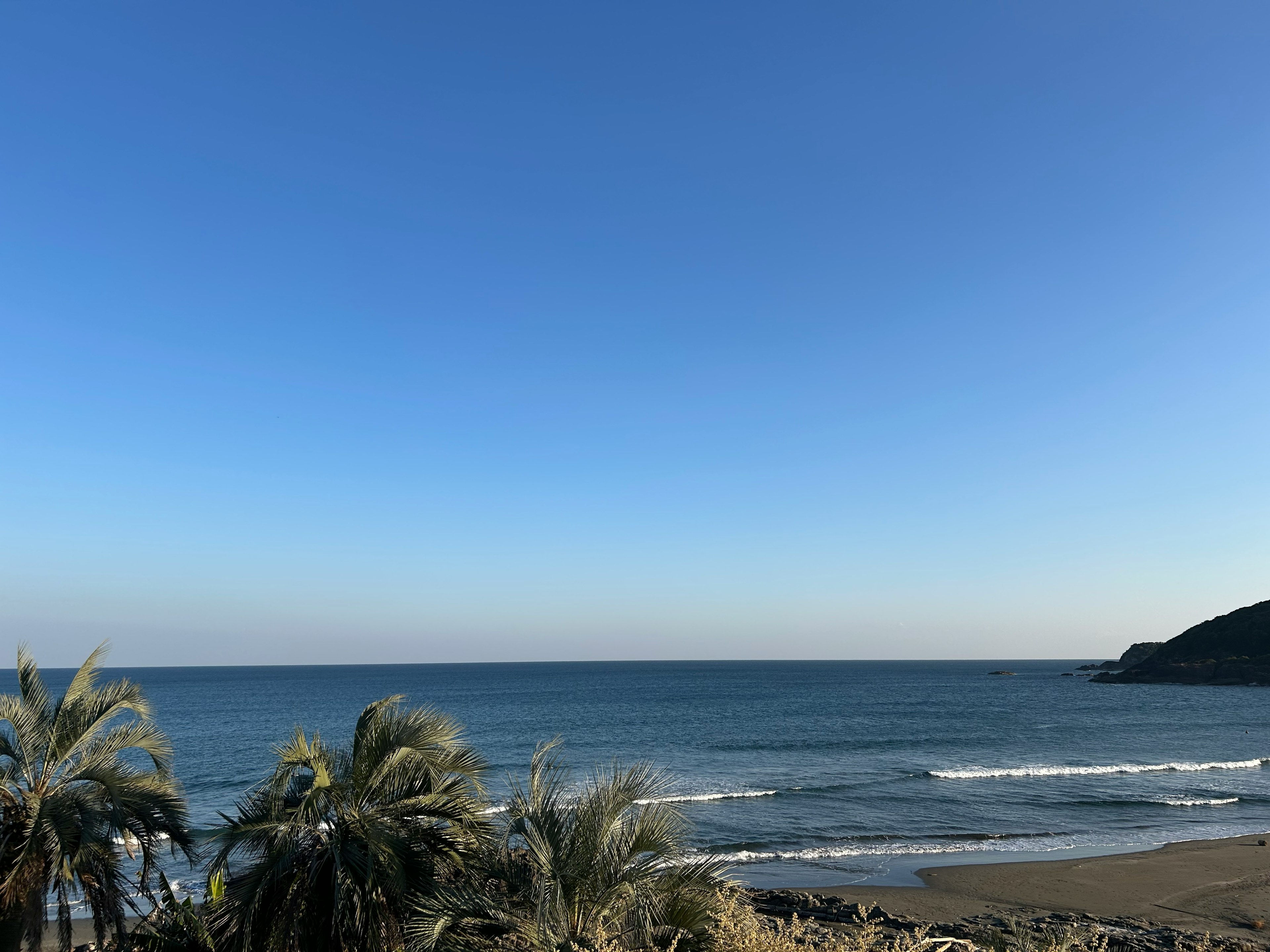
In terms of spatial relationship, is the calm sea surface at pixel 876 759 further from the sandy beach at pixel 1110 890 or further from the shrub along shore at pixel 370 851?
the shrub along shore at pixel 370 851

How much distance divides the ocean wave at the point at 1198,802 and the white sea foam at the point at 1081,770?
560 cm

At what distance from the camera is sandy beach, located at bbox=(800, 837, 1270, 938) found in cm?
1852

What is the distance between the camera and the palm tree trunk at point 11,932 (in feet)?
29.1

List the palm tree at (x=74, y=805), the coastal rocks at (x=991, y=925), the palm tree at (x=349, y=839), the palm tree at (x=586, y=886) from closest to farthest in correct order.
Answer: the palm tree at (x=586, y=886) → the palm tree at (x=349, y=839) → the palm tree at (x=74, y=805) → the coastal rocks at (x=991, y=925)

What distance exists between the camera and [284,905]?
7.76 meters

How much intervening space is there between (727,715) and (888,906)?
189ft

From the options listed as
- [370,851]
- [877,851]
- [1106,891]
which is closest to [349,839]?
[370,851]

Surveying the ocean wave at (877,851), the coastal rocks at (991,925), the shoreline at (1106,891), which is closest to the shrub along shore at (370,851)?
the coastal rocks at (991,925)

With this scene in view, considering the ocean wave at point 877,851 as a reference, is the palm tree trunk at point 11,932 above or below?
above

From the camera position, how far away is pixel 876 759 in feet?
144

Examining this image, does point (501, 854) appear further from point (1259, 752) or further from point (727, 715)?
point (727, 715)

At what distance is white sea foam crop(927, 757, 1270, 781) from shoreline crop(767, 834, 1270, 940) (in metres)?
13.7

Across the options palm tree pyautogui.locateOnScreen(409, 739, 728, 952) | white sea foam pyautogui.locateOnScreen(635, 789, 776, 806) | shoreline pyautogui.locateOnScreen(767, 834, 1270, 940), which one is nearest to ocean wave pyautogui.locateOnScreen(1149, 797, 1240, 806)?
shoreline pyautogui.locateOnScreen(767, 834, 1270, 940)

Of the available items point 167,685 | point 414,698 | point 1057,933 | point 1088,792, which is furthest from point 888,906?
point 167,685
